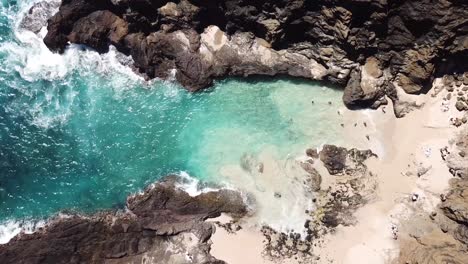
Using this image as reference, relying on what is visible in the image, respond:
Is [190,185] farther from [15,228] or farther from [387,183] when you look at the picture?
[387,183]

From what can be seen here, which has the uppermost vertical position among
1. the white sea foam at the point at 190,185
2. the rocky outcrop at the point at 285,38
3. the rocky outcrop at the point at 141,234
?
the rocky outcrop at the point at 285,38

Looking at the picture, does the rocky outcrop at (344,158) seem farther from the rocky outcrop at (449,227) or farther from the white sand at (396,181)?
the rocky outcrop at (449,227)

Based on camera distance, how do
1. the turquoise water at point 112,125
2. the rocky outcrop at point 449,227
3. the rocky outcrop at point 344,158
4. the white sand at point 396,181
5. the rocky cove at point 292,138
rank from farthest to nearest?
the turquoise water at point 112,125
the rocky outcrop at point 344,158
the white sand at point 396,181
the rocky cove at point 292,138
the rocky outcrop at point 449,227

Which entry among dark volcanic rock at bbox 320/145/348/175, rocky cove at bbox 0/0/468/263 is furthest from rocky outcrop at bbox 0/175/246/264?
dark volcanic rock at bbox 320/145/348/175

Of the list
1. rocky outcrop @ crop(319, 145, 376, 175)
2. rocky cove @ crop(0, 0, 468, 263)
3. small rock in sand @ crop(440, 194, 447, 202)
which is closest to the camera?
small rock in sand @ crop(440, 194, 447, 202)

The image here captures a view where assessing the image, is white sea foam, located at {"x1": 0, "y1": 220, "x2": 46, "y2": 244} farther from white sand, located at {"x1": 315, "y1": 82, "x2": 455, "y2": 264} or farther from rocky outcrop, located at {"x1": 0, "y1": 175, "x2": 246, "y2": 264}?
white sand, located at {"x1": 315, "y1": 82, "x2": 455, "y2": 264}

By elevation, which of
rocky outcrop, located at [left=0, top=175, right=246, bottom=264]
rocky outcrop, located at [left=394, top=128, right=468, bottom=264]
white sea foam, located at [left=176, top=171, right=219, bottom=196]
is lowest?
rocky outcrop, located at [left=0, top=175, right=246, bottom=264]

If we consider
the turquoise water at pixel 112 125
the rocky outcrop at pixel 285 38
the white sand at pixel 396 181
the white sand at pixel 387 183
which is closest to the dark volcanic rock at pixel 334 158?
the white sand at pixel 387 183
